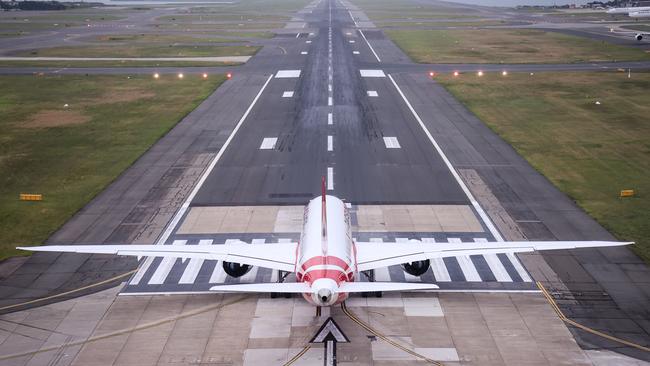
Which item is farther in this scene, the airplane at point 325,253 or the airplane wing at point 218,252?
the airplane wing at point 218,252

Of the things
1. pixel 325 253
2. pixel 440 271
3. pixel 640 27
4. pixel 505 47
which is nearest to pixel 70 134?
pixel 325 253

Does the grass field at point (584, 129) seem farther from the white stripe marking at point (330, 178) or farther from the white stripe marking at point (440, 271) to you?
the white stripe marking at point (330, 178)

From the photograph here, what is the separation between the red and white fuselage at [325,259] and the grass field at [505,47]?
91.5 meters

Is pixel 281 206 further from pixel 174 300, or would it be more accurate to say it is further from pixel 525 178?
pixel 525 178

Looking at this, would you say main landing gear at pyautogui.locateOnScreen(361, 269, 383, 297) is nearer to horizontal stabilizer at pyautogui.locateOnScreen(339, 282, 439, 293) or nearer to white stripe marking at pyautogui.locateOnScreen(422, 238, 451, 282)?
white stripe marking at pyautogui.locateOnScreen(422, 238, 451, 282)

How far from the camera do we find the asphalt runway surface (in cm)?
3556

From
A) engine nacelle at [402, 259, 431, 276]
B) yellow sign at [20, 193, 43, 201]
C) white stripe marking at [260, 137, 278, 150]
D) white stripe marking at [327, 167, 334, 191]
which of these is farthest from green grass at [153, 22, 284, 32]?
engine nacelle at [402, 259, 431, 276]

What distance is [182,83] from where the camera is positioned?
320 feet

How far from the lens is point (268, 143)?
209ft

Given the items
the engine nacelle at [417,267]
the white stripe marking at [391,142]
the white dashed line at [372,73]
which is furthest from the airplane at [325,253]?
the white dashed line at [372,73]

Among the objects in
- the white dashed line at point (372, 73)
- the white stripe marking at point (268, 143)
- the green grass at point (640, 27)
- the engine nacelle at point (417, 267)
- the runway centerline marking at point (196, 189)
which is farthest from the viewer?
the green grass at point (640, 27)

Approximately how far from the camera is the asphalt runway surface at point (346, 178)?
35.6 m

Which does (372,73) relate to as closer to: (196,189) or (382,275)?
(196,189)

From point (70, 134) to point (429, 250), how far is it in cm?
5079
